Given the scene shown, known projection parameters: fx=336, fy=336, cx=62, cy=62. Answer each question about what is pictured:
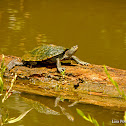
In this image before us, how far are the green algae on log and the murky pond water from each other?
8.4 inches

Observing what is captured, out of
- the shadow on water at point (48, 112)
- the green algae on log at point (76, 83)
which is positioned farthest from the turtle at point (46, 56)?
the shadow on water at point (48, 112)

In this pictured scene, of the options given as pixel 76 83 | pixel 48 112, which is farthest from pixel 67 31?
pixel 48 112

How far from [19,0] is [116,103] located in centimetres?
1285

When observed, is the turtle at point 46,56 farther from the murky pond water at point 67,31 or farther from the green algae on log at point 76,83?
the murky pond water at point 67,31

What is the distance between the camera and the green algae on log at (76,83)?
15.7 ft

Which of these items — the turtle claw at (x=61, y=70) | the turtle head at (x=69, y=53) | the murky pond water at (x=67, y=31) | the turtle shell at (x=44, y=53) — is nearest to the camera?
the murky pond water at (x=67, y=31)

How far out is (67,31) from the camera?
1024 cm

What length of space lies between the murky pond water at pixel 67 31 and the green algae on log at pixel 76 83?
0.21 m

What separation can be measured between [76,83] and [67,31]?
540 centimetres

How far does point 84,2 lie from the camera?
16.4 metres

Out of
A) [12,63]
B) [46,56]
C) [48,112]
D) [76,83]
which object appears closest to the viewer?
[48,112]

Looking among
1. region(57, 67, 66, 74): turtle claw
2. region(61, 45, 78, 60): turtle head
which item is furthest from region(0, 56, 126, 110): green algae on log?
region(61, 45, 78, 60): turtle head

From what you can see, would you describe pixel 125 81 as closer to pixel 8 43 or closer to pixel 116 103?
pixel 116 103

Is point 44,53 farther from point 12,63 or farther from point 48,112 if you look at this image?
point 48,112
